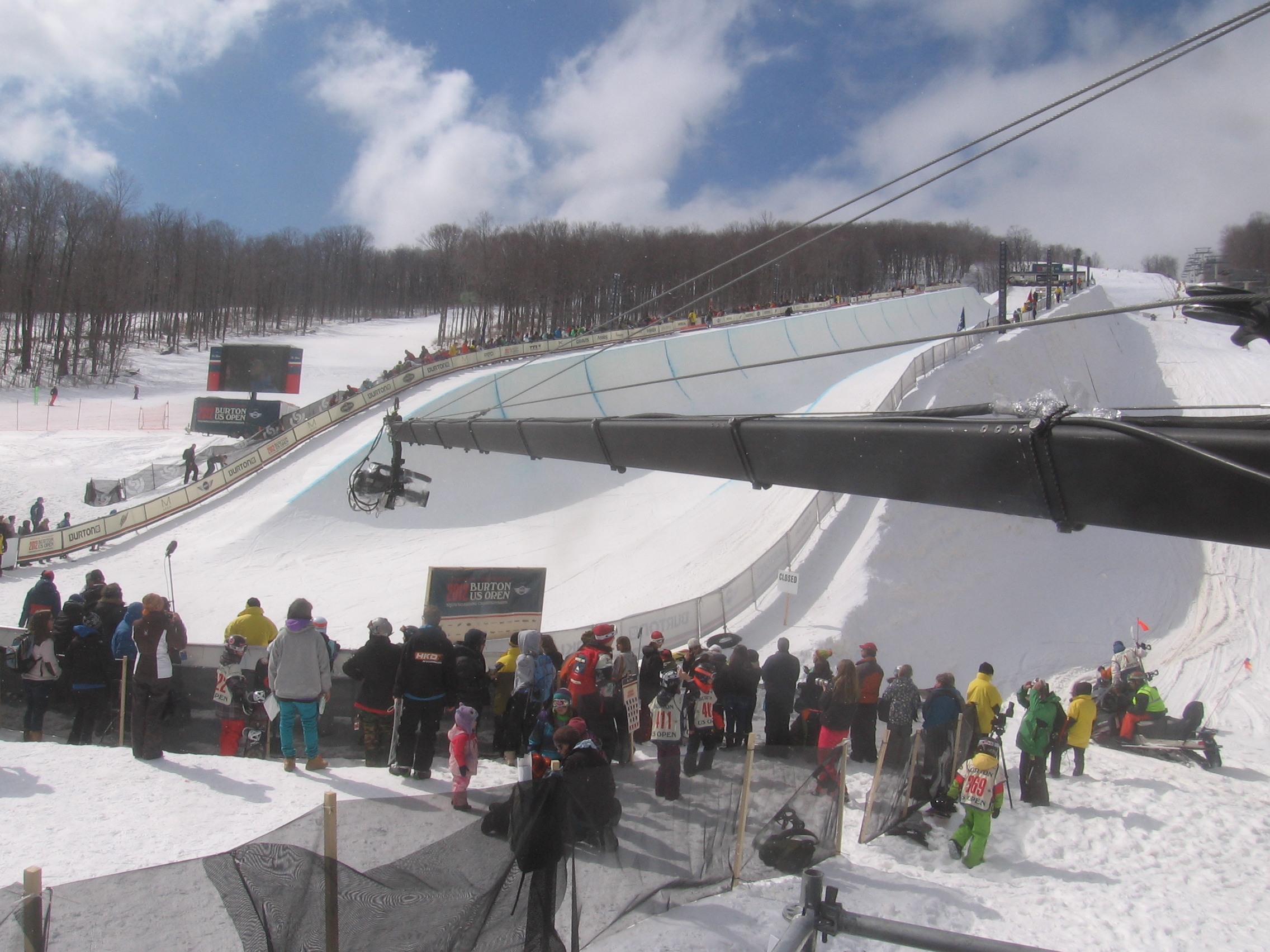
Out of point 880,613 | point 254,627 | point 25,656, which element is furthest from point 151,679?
point 880,613

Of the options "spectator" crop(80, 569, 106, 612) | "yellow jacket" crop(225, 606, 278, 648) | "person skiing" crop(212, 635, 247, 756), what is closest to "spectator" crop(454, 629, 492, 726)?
"person skiing" crop(212, 635, 247, 756)

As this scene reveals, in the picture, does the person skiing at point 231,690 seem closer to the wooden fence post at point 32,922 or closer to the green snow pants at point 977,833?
the wooden fence post at point 32,922

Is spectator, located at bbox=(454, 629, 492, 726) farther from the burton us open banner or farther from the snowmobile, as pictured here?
the snowmobile

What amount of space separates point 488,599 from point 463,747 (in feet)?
15.5

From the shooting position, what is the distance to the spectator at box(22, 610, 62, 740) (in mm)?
6730

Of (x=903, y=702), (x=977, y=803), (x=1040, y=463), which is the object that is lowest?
(x=977, y=803)

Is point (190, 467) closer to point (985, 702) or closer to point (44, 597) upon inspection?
point (44, 597)

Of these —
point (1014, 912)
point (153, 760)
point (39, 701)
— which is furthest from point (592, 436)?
point (39, 701)

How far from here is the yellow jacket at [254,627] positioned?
7.41 metres

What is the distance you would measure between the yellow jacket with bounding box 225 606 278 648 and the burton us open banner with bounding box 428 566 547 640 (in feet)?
6.80

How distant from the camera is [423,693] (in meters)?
5.86

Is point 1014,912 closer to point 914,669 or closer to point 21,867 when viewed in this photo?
point 21,867

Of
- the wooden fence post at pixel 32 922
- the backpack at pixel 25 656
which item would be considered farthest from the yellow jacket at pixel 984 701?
the backpack at pixel 25 656

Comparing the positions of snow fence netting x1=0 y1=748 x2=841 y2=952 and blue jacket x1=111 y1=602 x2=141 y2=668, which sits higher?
blue jacket x1=111 y1=602 x2=141 y2=668
